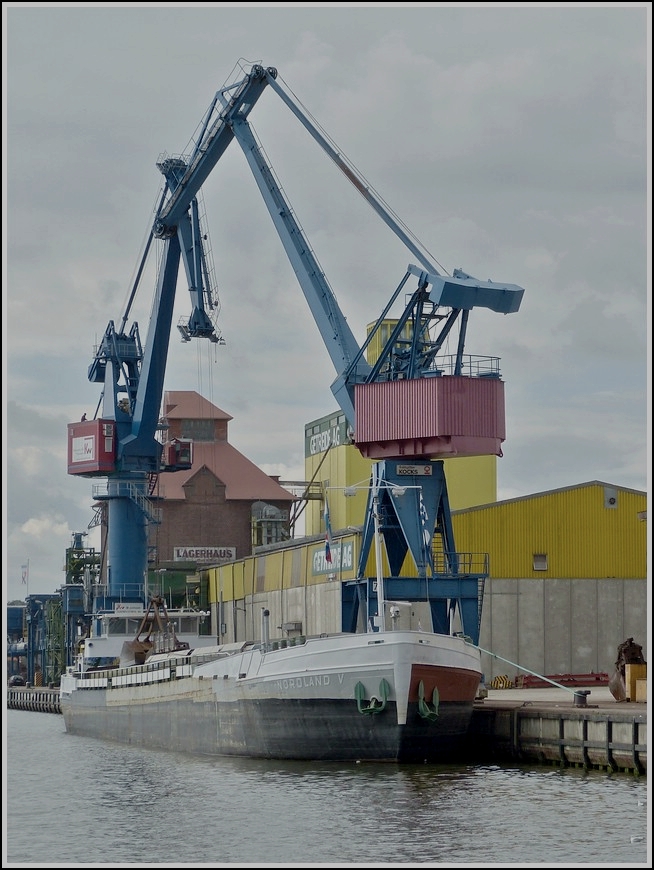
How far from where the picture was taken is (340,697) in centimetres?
4025

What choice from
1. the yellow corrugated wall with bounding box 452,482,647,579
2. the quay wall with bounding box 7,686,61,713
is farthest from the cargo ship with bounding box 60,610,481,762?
the quay wall with bounding box 7,686,61,713

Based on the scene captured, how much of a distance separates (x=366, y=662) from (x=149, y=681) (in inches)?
636

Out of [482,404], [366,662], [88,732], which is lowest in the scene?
[88,732]

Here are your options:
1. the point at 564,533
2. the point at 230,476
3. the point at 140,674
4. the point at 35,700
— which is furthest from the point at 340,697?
the point at 230,476

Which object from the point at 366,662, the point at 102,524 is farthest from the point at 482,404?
the point at 102,524

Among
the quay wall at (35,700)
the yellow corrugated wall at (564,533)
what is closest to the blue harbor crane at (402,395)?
the yellow corrugated wall at (564,533)

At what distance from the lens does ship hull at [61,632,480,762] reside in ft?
130

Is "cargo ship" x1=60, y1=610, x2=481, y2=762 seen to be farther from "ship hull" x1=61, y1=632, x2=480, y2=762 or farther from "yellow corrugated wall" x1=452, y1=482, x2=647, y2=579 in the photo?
"yellow corrugated wall" x1=452, y1=482, x2=647, y2=579

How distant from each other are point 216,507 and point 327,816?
251 ft

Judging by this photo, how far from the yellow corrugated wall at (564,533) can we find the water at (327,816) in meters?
22.9

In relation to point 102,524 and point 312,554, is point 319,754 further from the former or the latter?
point 102,524

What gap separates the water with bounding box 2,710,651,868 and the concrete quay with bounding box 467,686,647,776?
0.56 metres

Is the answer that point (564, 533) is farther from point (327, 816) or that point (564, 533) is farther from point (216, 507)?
point (216, 507)

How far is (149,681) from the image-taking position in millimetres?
53938
